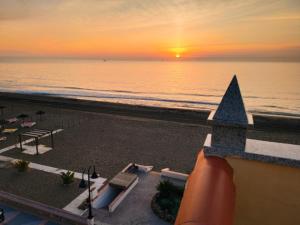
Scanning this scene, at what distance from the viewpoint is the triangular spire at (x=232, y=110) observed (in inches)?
147

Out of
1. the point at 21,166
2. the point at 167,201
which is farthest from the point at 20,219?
the point at 21,166

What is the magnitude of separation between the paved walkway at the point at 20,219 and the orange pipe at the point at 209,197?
23.0ft

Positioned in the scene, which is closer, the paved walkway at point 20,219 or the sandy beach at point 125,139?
the paved walkway at point 20,219

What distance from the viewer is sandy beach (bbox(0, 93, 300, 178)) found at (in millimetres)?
15609

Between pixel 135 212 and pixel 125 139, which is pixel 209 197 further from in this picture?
pixel 125 139

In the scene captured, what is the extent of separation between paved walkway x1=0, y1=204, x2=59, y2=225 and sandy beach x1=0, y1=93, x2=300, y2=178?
5.53m

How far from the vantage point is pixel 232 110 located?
3785mm

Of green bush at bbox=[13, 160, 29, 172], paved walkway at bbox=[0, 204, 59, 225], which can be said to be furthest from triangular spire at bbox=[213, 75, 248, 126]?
green bush at bbox=[13, 160, 29, 172]

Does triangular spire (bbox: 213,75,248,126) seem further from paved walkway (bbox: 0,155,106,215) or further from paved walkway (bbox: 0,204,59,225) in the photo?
paved walkway (bbox: 0,155,106,215)

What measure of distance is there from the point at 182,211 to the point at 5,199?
905cm

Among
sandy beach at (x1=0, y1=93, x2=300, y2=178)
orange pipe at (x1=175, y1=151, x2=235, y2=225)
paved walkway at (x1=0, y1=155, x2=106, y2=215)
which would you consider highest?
orange pipe at (x1=175, y1=151, x2=235, y2=225)

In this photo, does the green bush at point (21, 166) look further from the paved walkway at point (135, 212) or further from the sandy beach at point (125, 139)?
the paved walkway at point (135, 212)

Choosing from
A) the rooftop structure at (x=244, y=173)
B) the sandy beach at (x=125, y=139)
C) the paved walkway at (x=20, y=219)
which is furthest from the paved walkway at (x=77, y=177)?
the rooftop structure at (x=244, y=173)

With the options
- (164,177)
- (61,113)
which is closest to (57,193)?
(164,177)
